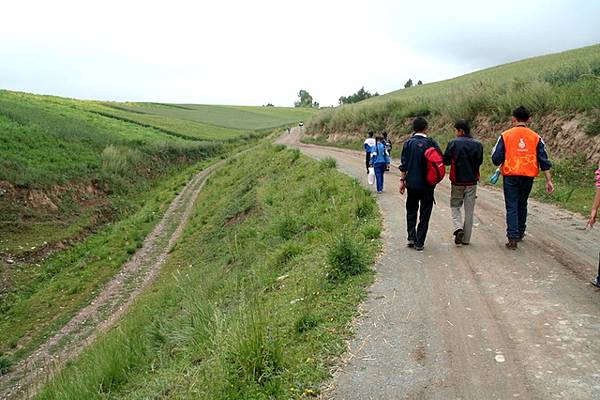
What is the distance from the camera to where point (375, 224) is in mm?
10234

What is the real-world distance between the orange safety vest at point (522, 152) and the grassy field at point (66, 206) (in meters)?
11.8

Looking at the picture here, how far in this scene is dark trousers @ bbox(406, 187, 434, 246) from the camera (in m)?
8.21

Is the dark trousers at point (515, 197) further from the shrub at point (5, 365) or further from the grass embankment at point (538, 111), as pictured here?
the shrub at point (5, 365)

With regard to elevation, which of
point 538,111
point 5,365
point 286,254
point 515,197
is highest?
point 538,111

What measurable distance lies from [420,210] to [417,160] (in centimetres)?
87

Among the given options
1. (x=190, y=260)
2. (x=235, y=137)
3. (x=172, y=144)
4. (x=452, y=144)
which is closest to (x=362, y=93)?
(x=235, y=137)

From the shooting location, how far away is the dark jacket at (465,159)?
27.0 ft

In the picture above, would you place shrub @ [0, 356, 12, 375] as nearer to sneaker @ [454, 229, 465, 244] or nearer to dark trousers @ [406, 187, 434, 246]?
dark trousers @ [406, 187, 434, 246]

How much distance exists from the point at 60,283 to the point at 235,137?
139 feet

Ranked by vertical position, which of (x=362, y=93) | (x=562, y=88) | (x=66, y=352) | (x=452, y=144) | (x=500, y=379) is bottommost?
(x=66, y=352)

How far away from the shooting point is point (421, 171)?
806 cm

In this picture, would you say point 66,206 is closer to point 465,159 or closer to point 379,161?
point 379,161

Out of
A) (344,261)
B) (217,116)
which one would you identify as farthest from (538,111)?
(217,116)

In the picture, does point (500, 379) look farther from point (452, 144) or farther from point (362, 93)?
point (362, 93)
